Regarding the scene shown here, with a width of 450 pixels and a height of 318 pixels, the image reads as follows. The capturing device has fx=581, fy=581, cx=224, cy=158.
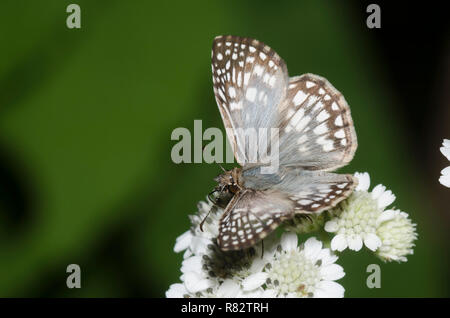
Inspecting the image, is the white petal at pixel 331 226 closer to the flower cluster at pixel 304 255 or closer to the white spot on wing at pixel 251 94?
the flower cluster at pixel 304 255

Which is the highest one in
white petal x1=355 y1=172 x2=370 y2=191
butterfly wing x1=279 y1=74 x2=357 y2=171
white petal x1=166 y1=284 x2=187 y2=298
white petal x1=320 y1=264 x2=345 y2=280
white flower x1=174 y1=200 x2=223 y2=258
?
butterfly wing x1=279 y1=74 x2=357 y2=171

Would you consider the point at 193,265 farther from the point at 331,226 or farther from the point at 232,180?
the point at 331,226

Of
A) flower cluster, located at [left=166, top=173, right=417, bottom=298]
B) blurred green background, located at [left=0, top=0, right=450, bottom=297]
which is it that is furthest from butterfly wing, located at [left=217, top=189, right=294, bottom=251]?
blurred green background, located at [left=0, top=0, right=450, bottom=297]

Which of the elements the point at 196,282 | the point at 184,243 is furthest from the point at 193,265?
the point at 184,243

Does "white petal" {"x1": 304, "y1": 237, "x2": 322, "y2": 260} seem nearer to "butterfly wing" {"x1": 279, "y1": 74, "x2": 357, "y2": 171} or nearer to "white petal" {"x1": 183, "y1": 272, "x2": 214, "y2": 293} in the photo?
"butterfly wing" {"x1": 279, "y1": 74, "x2": 357, "y2": 171}

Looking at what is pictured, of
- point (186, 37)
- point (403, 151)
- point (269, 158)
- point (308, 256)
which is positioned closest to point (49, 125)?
point (186, 37)

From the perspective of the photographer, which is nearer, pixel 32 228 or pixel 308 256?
pixel 308 256
